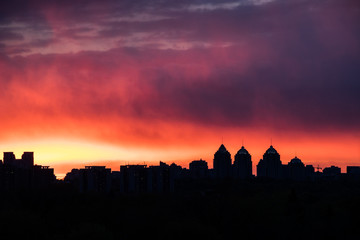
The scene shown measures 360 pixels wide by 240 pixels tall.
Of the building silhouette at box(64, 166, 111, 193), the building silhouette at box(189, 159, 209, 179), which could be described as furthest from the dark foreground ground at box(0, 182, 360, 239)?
the building silhouette at box(189, 159, 209, 179)

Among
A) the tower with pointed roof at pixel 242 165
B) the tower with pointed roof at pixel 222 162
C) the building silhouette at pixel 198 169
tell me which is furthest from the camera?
the tower with pointed roof at pixel 242 165

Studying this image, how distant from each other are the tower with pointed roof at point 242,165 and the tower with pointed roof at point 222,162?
197cm

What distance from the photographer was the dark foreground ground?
59.3m

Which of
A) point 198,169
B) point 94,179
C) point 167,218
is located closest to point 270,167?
point 198,169

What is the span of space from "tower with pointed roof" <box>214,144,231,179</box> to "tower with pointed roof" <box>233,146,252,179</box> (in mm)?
1973

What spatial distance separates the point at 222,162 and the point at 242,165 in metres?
5.44

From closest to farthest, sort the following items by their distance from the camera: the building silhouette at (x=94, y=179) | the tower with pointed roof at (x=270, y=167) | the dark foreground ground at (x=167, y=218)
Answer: the dark foreground ground at (x=167, y=218)
the building silhouette at (x=94, y=179)
the tower with pointed roof at (x=270, y=167)

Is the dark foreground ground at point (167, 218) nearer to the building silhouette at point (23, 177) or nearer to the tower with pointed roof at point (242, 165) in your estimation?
the building silhouette at point (23, 177)

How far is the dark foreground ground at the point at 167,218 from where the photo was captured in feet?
195

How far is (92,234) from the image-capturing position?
5550 cm

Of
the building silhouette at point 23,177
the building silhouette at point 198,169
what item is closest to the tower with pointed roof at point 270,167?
the building silhouette at point 198,169

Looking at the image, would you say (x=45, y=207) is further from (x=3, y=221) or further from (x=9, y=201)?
(x=3, y=221)

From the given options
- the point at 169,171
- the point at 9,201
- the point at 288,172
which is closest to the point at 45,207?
the point at 9,201

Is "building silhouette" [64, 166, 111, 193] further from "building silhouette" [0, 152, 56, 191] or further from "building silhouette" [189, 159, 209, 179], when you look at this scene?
"building silhouette" [189, 159, 209, 179]
